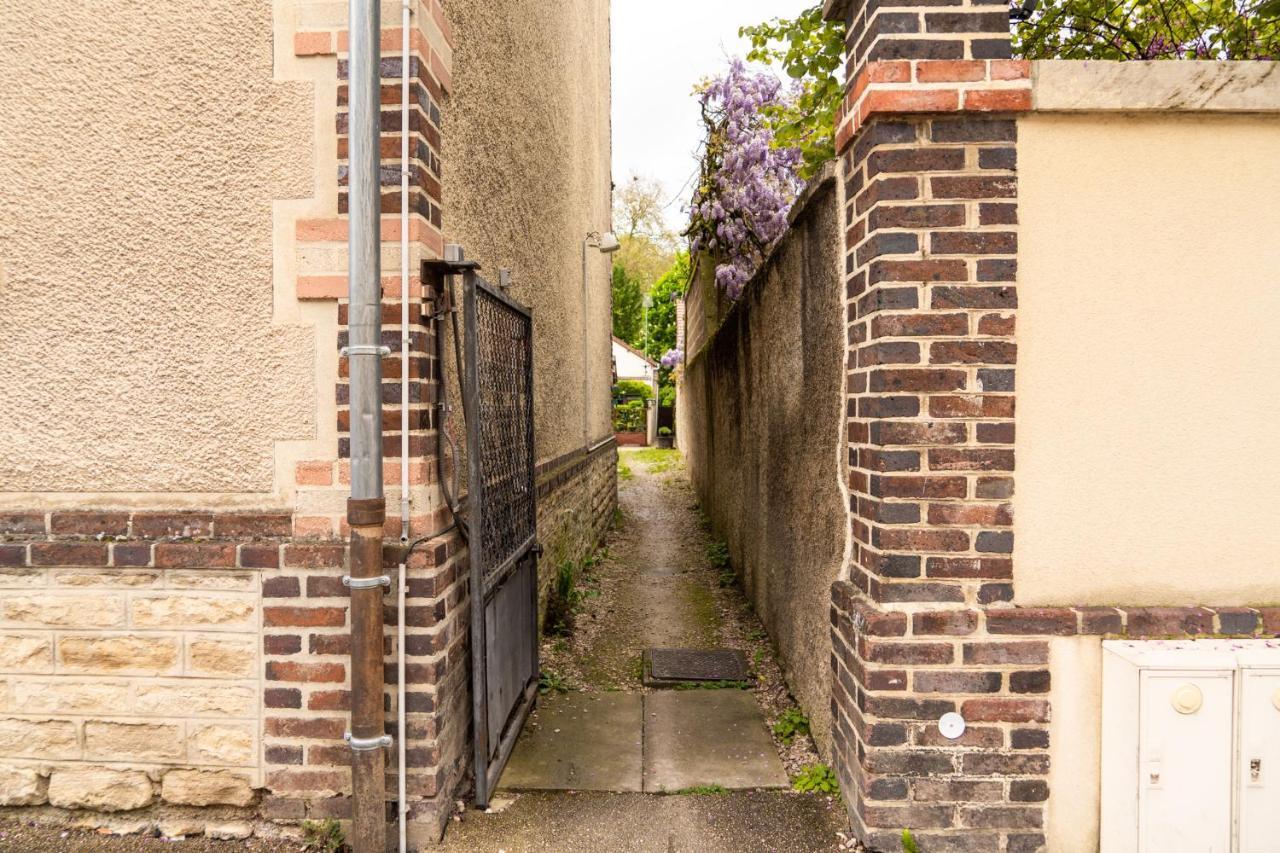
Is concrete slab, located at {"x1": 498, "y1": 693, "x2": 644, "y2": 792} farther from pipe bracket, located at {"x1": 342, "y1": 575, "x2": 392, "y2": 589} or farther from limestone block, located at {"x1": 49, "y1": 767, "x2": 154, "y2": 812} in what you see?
limestone block, located at {"x1": 49, "y1": 767, "x2": 154, "y2": 812}

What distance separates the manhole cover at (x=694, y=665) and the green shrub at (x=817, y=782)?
1.39 m

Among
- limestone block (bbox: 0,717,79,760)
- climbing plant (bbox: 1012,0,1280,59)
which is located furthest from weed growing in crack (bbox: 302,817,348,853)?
climbing plant (bbox: 1012,0,1280,59)

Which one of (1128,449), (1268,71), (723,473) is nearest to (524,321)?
(1128,449)

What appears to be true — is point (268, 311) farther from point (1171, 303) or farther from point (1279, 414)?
point (1279, 414)

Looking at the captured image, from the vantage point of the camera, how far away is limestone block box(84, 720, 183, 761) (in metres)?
2.78

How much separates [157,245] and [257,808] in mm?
2098

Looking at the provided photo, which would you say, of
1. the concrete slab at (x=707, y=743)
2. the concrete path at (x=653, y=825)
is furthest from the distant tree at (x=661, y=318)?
the concrete path at (x=653, y=825)

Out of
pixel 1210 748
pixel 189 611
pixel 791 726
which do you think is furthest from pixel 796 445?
pixel 189 611

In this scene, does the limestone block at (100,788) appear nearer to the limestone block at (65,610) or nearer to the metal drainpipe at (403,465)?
the limestone block at (65,610)

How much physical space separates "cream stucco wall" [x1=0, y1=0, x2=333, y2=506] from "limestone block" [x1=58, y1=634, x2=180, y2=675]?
510 mm

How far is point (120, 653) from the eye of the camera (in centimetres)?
278

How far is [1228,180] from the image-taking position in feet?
8.46

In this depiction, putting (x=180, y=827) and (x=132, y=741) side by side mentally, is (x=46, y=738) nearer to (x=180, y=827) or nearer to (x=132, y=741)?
(x=132, y=741)

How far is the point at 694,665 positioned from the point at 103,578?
323cm
